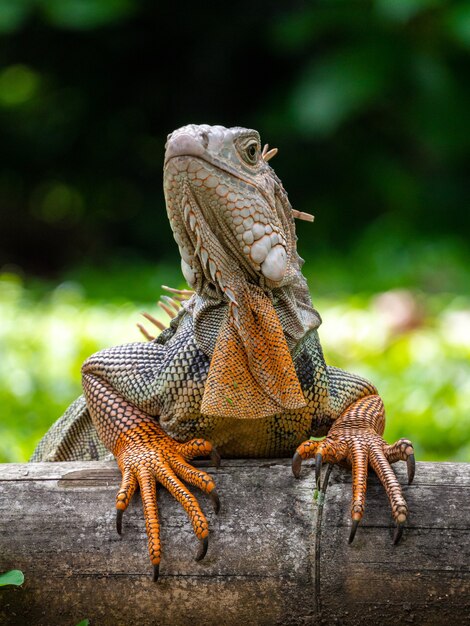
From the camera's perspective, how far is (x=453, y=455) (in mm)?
3752

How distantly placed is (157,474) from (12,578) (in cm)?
39

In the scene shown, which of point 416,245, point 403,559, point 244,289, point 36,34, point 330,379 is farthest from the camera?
point 36,34

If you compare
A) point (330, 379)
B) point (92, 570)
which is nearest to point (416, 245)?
point (330, 379)

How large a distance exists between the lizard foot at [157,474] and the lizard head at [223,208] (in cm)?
39

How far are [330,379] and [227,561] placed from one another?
0.63 meters

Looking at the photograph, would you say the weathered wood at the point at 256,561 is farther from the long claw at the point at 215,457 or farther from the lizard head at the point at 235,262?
the lizard head at the point at 235,262

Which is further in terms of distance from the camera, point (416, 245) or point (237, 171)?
point (416, 245)

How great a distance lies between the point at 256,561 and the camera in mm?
2119

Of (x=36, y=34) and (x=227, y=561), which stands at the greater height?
(x=36, y=34)

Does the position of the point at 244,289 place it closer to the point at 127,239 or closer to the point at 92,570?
the point at 92,570

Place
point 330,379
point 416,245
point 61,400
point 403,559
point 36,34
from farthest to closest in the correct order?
point 36,34
point 416,245
point 61,400
point 330,379
point 403,559

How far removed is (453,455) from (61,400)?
192cm

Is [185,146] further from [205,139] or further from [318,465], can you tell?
[318,465]

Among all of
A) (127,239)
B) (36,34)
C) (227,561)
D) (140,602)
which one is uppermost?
(36,34)
